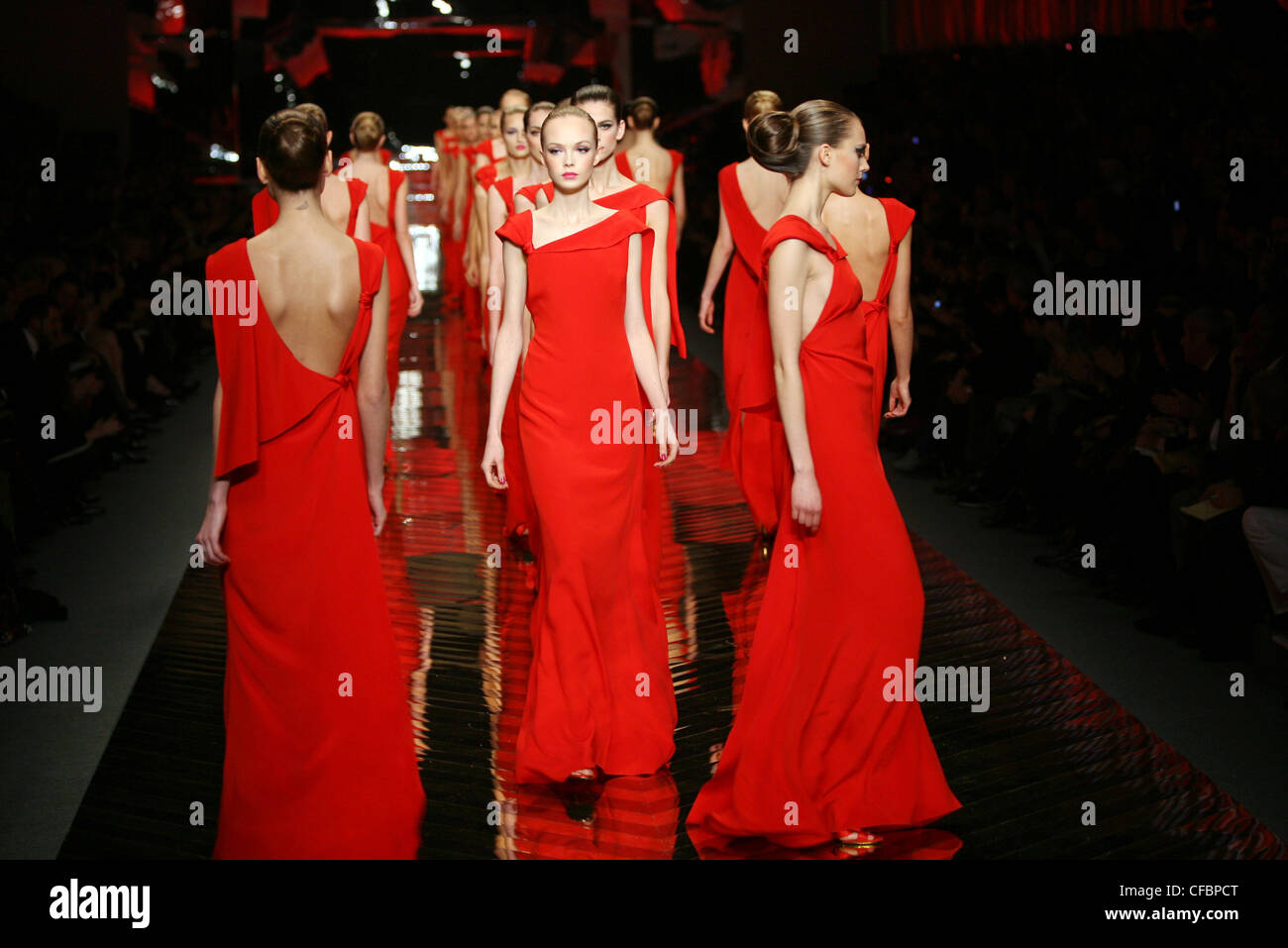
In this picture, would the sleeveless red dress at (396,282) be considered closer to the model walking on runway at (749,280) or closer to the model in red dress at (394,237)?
the model in red dress at (394,237)

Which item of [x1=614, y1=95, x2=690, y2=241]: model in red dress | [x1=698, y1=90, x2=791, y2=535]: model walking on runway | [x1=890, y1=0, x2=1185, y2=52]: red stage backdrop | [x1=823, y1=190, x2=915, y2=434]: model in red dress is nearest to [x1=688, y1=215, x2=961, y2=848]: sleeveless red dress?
[x1=823, y1=190, x2=915, y2=434]: model in red dress

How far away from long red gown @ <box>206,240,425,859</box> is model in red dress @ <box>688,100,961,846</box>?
0.73 metres

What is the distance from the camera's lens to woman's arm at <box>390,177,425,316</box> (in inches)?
266

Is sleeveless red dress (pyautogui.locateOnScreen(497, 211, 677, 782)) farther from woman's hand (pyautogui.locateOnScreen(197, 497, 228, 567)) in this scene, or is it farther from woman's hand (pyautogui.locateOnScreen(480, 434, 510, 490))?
woman's hand (pyautogui.locateOnScreen(197, 497, 228, 567))

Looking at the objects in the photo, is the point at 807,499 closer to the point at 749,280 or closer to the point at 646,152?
the point at 749,280

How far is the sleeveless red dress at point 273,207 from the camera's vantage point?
5047 mm

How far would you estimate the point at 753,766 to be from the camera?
310cm

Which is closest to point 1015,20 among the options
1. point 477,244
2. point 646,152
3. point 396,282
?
point 477,244

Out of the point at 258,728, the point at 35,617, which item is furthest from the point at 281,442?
the point at 35,617

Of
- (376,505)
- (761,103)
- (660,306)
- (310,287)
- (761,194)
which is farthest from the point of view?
(761,194)

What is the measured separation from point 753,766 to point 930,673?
1.21 metres

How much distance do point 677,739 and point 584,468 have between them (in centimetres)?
70

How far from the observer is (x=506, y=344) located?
3.55 metres

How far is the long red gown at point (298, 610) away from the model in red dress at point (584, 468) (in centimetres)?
53
